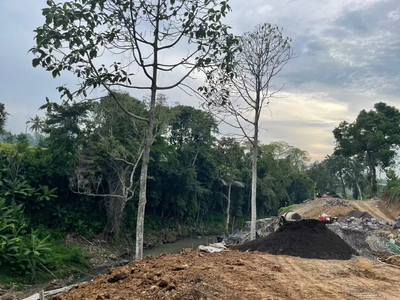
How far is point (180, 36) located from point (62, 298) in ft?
18.9

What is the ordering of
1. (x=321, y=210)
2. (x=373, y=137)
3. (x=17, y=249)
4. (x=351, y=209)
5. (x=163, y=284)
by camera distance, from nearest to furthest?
(x=163, y=284) → (x=17, y=249) → (x=351, y=209) → (x=321, y=210) → (x=373, y=137)

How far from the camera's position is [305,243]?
911 centimetres

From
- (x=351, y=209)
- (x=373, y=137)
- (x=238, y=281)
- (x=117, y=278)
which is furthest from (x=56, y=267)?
(x=373, y=137)

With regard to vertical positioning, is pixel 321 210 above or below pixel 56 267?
above

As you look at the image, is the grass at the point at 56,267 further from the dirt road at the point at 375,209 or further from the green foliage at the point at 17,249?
the dirt road at the point at 375,209

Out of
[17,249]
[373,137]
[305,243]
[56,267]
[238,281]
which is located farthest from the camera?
[373,137]

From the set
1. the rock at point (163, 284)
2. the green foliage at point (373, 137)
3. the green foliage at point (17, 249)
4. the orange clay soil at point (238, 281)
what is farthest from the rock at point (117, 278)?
the green foliage at point (373, 137)

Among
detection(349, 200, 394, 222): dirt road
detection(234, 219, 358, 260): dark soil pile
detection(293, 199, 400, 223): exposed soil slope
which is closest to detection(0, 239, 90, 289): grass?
detection(234, 219, 358, 260): dark soil pile

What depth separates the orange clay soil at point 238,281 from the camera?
4602mm

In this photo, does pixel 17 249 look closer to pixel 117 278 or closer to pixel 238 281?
pixel 117 278

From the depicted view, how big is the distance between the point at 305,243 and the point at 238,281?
175 inches

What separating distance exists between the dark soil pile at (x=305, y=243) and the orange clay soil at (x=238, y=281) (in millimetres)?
1302

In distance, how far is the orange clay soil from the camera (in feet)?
15.1

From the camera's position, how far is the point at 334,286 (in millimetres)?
5695
